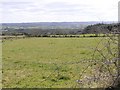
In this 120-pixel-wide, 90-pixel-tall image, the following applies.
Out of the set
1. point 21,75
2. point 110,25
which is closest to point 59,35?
point 21,75

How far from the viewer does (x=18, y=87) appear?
9438 mm

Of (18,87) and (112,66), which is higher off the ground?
(112,66)

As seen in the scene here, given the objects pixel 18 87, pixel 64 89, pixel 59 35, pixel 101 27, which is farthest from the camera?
pixel 59 35

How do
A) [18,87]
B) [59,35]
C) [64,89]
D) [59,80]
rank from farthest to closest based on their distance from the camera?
[59,35] < [59,80] < [18,87] < [64,89]

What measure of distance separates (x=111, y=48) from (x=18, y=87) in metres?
4.39

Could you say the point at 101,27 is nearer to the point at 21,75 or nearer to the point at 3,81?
the point at 3,81

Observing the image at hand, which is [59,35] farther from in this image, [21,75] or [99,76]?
[99,76]

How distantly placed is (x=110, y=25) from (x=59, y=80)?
4.84 metres

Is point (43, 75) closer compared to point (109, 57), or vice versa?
point (109, 57)

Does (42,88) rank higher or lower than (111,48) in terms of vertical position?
lower

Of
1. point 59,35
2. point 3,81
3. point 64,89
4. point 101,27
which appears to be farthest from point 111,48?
point 59,35

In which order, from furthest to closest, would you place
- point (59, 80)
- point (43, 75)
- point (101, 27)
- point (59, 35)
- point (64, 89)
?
point (59, 35), point (43, 75), point (59, 80), point (64, 89), point (101, 27)

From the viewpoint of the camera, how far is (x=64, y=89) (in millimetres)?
8734

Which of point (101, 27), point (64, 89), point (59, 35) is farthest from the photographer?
point (59, 35)
